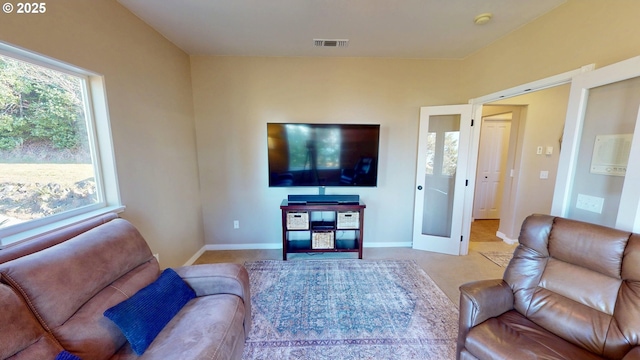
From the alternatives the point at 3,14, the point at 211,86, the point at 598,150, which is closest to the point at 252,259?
the point at 211,86

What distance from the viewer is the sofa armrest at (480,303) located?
136 centimetres

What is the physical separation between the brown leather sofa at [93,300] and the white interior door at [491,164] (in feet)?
16.4

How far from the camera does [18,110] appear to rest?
1.36 metres

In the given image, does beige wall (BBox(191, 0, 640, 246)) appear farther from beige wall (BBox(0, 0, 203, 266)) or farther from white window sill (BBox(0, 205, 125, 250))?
white window sill (BBox(0, 205, 125, 250))

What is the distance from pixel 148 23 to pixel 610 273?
4076 mm

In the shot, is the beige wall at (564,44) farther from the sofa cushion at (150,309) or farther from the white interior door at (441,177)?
the sofa cushion at (150,309)

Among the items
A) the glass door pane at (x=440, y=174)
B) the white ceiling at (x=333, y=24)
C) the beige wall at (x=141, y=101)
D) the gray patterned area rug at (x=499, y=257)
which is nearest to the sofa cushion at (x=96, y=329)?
the beige wall at (x=141, y=101)

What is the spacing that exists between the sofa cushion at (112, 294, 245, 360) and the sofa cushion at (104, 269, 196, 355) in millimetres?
44

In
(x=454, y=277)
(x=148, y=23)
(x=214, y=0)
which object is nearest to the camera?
(x=214, y=0)

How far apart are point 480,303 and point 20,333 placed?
221 centimetres

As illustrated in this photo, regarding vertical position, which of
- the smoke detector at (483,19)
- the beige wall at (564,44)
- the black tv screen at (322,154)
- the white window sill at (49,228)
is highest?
the smoke detector at (483,19)

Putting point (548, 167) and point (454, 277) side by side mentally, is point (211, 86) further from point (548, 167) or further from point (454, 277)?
point (548, 167)

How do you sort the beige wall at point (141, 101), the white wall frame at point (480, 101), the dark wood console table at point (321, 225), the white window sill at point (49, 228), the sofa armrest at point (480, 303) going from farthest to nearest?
1. the dark wood console table at point (321, 225)
2. the white wall frame at point (480, 101)
3. the beige wall at point (141, 101)
4. the sofa armrest at point (480, 303)
5. the white window sill at point (49, 228)

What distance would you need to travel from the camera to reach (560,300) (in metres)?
1.38
